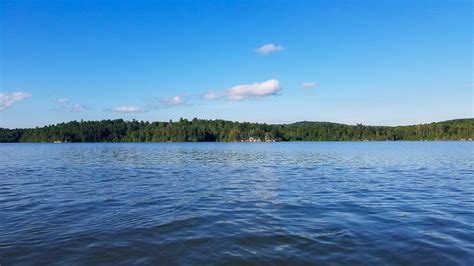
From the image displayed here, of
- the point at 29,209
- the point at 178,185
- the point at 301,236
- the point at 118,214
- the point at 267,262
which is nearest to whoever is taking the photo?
the point at 267,262

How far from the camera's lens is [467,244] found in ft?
35.0

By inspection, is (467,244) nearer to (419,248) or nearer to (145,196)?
(419,248)

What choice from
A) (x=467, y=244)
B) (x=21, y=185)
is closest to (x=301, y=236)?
(x=467, y=244)

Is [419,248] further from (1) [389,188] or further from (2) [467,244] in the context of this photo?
(1) [389,188]

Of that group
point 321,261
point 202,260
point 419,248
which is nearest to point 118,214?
point 202,260

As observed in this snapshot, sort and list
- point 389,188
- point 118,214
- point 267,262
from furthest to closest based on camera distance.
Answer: point 389,188 → point 118,214 → point 267,262

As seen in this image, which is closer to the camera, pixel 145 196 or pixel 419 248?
pixel 419 248

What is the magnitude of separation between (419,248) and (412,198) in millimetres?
9304

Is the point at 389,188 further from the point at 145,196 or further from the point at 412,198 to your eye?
the point at 145,196

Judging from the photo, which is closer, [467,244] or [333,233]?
[467,244]

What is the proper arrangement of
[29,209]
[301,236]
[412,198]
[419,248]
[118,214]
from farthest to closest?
[412,198], [29,209], [118,214], [301,236], [419,248]

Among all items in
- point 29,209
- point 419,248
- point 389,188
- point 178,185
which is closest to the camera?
point 419,248

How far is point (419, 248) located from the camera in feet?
33.9

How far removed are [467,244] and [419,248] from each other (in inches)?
62.6
